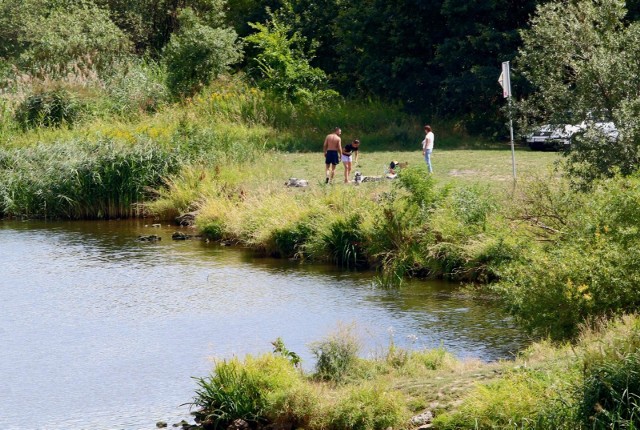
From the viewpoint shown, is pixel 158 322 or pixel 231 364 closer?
pixel 231 364

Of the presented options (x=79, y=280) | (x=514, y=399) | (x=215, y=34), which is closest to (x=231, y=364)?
(x=514, y=399)

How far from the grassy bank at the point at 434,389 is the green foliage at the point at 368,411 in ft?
0.03

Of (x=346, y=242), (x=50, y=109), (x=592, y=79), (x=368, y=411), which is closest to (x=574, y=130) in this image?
(x=592, y=79)

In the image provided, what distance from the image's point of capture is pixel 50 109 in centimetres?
3684

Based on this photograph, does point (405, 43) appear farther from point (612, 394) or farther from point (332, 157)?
point (612, 394)

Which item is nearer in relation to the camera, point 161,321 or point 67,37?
point 161,321

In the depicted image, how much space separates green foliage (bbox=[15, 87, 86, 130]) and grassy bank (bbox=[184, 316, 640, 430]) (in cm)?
2511

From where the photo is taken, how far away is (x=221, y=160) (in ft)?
101

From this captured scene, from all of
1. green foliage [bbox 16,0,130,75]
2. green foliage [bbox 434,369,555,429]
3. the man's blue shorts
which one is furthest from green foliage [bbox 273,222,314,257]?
green foliage [bbox 16,0,130,75]

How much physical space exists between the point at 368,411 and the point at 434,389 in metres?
0.92

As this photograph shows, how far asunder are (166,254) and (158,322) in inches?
254

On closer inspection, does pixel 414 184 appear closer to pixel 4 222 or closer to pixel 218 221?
pixel 218 221

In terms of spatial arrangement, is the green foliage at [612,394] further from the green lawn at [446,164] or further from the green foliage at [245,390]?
the green lawn at [446,164]

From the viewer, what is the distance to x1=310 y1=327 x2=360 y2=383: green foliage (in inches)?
501
